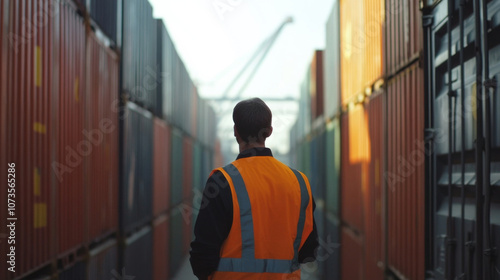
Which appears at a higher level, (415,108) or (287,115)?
(287,115)

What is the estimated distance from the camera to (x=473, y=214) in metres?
4.35

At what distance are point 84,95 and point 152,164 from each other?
478 centimetres

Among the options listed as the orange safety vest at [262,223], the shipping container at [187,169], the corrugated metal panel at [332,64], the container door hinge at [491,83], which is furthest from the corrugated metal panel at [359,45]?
the shipping container at [187,169]

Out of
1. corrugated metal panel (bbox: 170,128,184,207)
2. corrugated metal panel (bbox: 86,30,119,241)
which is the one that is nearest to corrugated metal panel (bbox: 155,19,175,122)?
corrugated metal panel (bbox: 170,128,184,207)

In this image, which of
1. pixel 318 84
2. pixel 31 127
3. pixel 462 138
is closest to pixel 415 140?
pixel 462 138

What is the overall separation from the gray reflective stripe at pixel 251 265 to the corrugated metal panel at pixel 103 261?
4.76 m

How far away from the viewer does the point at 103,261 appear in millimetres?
8219

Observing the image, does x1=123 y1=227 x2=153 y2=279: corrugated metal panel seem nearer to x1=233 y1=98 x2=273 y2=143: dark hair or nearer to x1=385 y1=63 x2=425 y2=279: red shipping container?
x1=385 y1=63 x2=425 y2=279: red shipping container

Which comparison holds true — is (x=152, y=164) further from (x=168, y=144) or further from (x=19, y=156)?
(x=19, y=156)

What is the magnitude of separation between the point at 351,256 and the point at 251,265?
26.2 feet

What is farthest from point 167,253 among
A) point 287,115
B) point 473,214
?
point 287,115

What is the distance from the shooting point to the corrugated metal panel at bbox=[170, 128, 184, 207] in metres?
15.4

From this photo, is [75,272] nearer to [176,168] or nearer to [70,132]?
[70,132]

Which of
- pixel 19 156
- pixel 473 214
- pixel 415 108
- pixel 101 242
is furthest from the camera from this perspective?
pixel 101 242
